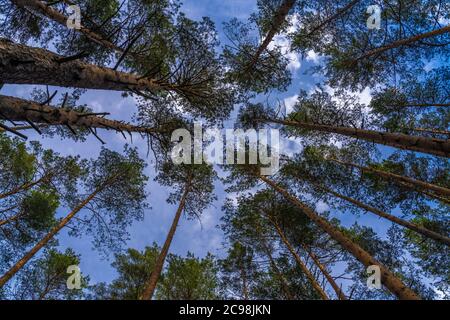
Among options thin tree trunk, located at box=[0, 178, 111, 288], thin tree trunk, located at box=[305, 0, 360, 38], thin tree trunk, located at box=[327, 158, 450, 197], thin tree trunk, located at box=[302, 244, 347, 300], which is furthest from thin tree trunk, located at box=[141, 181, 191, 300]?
thin tree trunk, located at box=[305, 0, 360, 38]

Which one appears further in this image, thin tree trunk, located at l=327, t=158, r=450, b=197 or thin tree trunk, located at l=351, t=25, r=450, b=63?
thin tree trunk, located at l=327, t=158, r=450, b=197

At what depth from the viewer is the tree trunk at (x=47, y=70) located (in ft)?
11.5

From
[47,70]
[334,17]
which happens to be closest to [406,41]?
[334,17]

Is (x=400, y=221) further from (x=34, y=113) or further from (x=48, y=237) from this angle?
(x=48, y=237)

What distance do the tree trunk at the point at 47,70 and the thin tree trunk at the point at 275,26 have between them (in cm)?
486

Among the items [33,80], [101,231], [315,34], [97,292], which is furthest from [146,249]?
[315,34]

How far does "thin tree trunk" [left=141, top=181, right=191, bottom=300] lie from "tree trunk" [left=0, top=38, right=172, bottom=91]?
14.5ft

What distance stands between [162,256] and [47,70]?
5.19m

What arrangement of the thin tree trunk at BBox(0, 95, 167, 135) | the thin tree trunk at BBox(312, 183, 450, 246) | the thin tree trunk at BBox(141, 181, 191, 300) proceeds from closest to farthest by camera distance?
the thin tree trunk at BBox(0, 95, 167, 135) → the thin tree trunk at BBox(141, 181, 191, 300) → the thin tree trunk at BBox(312, 183, 450, 246)

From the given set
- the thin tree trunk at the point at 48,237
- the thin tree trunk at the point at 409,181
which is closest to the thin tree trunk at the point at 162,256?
the thin tree trunk at the point at 48,237

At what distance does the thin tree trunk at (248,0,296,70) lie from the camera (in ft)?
23.7

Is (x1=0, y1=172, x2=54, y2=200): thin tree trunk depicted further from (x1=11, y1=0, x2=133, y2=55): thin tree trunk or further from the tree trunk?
the tree trunk

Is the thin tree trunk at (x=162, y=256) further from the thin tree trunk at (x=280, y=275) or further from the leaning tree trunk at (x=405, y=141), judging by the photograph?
the leaning tree trunk at (x=405, y=141)

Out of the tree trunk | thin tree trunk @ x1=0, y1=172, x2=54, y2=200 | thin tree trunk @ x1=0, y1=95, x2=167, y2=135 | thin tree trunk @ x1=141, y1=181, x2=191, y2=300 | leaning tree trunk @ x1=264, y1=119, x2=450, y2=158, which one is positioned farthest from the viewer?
thin tree trunk @ x1=0, y1=172, x2=54, y2=200
